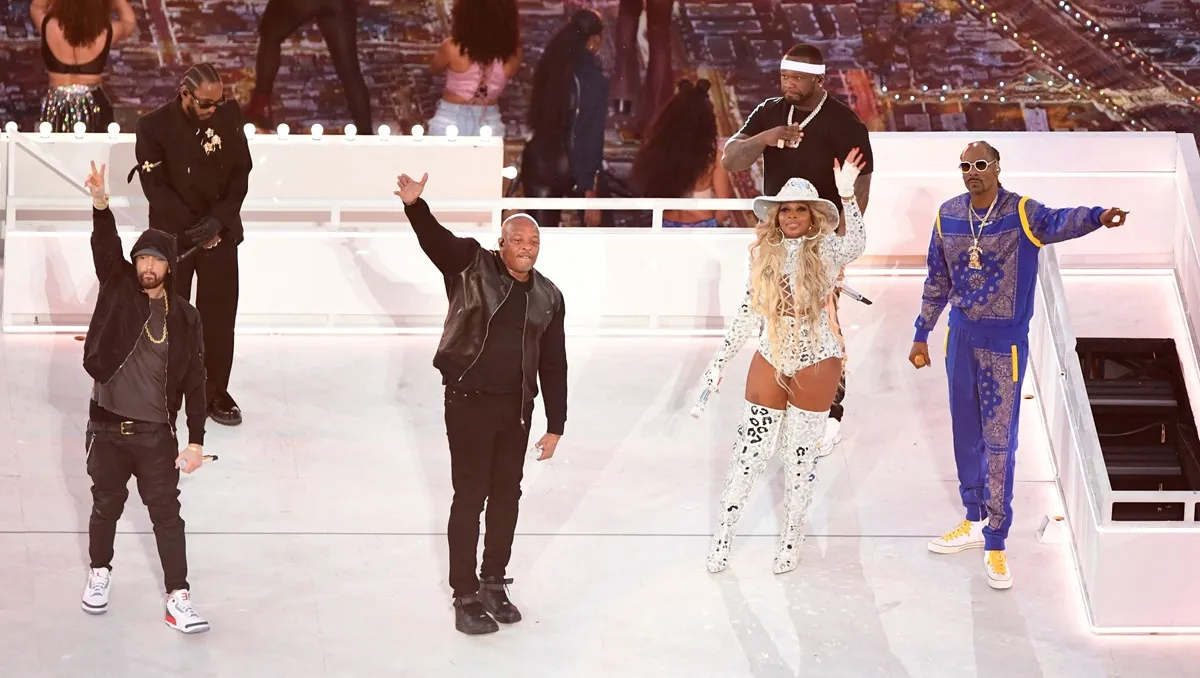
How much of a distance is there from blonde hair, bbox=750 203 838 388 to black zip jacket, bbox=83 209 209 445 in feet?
6.42

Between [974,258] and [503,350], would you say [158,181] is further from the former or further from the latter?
[974,258]

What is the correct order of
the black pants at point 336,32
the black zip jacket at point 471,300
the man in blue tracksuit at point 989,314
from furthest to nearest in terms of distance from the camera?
1. the black pants at point 336,32
2. the man in blue tracksuit at point 989,314
3. the black zip jacket at point 471,300

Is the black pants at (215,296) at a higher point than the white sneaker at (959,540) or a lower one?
higher

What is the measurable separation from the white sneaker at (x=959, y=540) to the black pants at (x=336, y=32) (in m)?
5.09

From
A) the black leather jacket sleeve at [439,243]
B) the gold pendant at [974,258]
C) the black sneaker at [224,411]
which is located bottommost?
the black sneaker at [224,411]

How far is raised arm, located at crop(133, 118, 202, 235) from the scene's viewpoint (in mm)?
7477

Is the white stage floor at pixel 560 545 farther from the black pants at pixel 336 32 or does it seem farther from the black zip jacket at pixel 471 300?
the black pants at pixel 336 32

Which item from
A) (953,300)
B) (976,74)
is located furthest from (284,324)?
(976,74)

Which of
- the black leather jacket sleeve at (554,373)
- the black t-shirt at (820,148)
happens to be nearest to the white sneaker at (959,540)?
the black t-shirt at (820,148)

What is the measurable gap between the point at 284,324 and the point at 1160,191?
14.4ft

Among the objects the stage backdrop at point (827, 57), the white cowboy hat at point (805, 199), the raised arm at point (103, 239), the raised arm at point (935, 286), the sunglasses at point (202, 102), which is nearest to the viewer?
the raised arm at point (103, 239)

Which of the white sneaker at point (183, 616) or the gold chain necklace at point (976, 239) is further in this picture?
the gold chain necklace at point (976, 239)

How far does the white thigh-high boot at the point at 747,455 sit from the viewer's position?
6.55 metres

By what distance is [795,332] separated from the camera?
21.1ft
